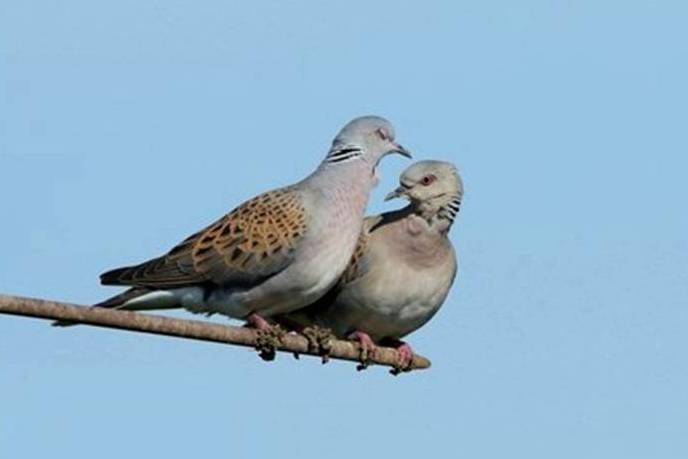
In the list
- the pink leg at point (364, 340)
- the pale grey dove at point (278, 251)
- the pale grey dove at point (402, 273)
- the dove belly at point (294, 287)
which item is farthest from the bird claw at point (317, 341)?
the pale grey dove at point (402, 273)

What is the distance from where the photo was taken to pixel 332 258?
1105cm

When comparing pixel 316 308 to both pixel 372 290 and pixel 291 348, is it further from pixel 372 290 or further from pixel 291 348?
pixel 291 348

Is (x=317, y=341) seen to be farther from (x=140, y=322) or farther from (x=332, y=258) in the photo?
(x=140, y=322)

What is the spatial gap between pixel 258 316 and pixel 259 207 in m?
0.72

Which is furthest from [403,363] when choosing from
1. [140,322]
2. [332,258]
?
[140,322]

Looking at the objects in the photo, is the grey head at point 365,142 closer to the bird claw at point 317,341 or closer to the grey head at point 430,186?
the grey head at point 430,186

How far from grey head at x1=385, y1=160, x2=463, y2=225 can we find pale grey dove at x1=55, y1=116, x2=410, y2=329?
0.64 ft

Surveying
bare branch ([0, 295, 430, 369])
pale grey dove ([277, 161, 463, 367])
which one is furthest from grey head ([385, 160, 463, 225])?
bare branch ([0, 295, 430, 369])

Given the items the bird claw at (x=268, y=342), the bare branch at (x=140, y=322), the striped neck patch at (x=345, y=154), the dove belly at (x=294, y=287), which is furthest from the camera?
the striped neck patch at (x=345, y=154)

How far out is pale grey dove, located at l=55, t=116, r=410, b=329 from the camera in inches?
436

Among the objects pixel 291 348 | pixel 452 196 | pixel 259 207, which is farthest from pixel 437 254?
pixel 291 348

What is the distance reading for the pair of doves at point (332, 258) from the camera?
11.1 m

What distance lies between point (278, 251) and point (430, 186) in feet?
3.51

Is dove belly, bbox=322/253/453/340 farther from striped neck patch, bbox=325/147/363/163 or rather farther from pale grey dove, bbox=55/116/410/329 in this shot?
striped neck patch, bbox=325/147/363/163
